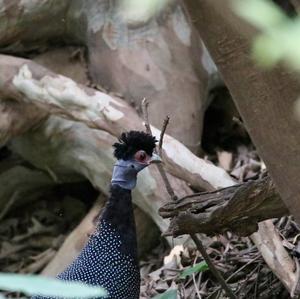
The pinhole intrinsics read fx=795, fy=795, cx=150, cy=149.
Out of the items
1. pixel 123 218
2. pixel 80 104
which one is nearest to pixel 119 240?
pixel 123 218

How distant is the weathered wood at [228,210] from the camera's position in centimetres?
212

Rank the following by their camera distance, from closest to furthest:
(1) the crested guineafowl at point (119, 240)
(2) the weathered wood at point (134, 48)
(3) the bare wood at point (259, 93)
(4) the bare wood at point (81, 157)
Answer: (3) the bare wood at point (259, 93) < (1) the crested guineafowl at point (119, 240) < (4) the bare wood at point (81, 157) < (2) the weathered wood at point (134, 48)

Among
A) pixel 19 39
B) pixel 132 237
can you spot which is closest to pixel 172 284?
pixel 132 237

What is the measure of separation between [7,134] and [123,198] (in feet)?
3.70

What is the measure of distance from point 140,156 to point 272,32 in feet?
6.52

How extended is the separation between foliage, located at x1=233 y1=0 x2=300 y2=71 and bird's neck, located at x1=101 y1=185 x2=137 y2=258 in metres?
1.92

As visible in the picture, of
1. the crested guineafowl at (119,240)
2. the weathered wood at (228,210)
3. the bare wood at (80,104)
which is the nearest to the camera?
the weathered wood at (228,210)

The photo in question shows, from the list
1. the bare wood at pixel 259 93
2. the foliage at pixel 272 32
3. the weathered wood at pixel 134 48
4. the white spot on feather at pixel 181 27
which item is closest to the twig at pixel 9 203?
the weathered wood at pixel 134 48

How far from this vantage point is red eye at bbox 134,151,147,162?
2.72 meters

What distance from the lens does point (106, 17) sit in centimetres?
381

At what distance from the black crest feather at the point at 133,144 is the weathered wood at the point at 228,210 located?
0.36 meters

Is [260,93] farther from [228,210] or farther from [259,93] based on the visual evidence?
[228,210]

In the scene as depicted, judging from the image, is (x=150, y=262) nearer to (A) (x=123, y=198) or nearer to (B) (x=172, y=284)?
(B) (x=172, y=284)

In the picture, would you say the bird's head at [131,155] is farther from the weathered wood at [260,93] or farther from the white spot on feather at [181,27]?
the white spot on feather at [181,27]
